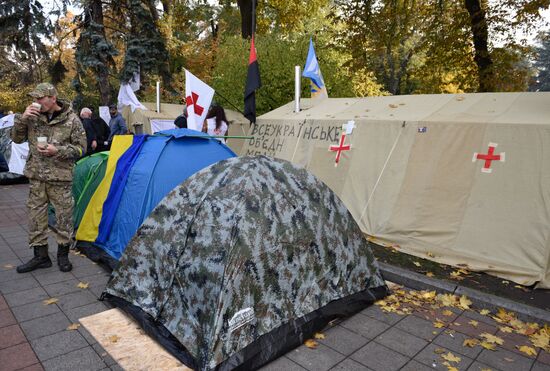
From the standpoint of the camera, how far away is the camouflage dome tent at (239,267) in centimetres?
294

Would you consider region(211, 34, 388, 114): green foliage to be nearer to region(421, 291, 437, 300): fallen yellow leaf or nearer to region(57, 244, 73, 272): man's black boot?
region(57, 244, 73, 272): man's black boot

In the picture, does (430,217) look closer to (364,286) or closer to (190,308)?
(364,286)

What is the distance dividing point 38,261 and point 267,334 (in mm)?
3164

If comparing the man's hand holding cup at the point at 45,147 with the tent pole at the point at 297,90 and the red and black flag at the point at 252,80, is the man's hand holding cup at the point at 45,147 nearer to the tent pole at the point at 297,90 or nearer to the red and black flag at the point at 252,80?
the red and black flag at the point at 252,80

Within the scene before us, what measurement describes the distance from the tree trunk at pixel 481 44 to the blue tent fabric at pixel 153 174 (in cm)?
1004

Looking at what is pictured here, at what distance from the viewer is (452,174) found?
215 inches

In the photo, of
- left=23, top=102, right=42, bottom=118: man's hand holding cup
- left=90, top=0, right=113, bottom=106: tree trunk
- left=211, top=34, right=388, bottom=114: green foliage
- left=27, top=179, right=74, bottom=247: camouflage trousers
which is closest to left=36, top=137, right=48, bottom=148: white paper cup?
left=23, top=102, right=42, bottom=118: man's hand holding cup

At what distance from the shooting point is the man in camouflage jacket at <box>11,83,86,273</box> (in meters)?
4.38

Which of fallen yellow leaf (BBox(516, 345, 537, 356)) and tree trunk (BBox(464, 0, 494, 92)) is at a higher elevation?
tree trunk (BBox(464, 0, 494, 92))

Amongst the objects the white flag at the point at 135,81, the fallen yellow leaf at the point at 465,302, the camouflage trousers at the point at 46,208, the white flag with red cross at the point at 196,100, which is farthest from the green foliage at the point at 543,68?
the camouflage trousers at the point at 46,208

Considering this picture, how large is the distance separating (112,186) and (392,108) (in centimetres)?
468

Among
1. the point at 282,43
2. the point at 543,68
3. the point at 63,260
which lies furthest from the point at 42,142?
the point at 543,68

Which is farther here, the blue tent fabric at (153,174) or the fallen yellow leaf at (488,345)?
the blue tent fabric at (153,174)

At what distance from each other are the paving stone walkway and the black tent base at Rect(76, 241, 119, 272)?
0.26 m
